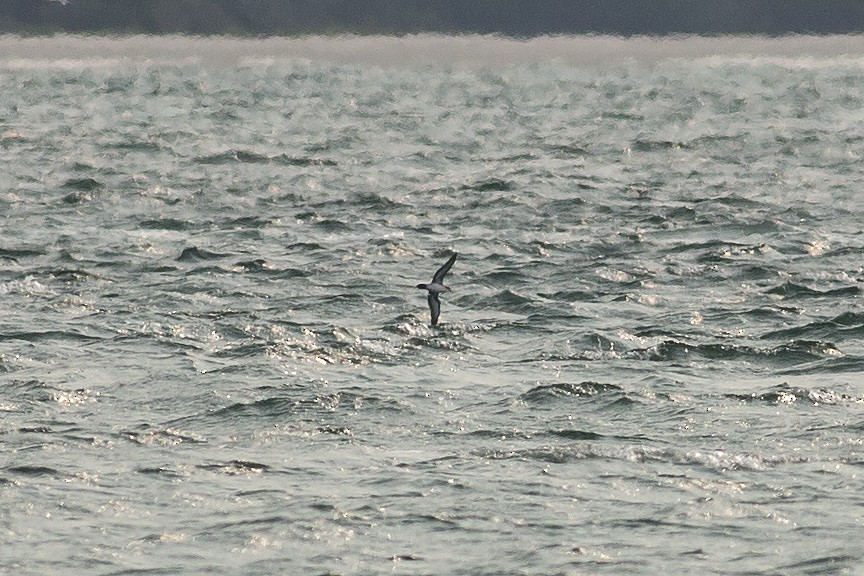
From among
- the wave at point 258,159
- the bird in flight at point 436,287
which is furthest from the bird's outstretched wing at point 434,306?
the wave at point 258,159

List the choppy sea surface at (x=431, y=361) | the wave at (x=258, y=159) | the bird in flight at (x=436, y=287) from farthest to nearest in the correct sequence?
the wave at (x=258, y=159) < the bird in flight at (x=436, y=287) < the choppy sea surface at (x=431, y=361)

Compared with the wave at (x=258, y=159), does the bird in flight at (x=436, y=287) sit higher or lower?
higher

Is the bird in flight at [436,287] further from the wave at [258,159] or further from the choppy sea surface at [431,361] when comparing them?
the wave at [258,159]

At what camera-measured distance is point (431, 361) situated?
1068 inches

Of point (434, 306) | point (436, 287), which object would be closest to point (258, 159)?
point (434, 306)

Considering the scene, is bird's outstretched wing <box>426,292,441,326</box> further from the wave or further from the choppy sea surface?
the wave

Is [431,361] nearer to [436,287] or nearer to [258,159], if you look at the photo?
[436,287]

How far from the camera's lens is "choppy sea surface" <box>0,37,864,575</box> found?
64.2ft

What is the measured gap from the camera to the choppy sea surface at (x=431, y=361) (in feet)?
64.2

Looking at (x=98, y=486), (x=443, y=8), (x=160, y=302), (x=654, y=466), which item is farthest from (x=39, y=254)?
(x=443, y=8)

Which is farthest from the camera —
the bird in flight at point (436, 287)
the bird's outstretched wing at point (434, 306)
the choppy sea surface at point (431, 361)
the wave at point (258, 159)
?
the wave at point (258, 159)

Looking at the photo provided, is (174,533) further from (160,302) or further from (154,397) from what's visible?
(160,302)

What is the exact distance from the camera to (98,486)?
21.0m

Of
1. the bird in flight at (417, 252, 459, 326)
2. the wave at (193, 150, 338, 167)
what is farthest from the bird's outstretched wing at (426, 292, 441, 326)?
the wave at (193, 150, 338, 167)
